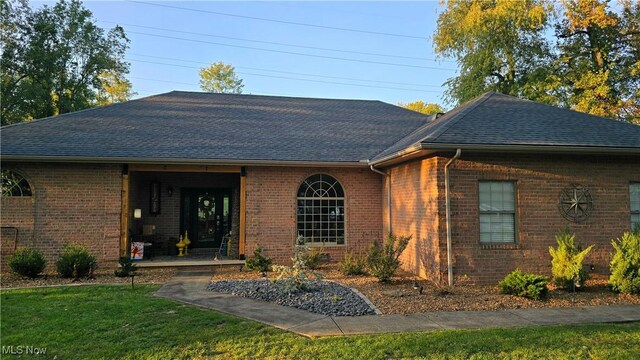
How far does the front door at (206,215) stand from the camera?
1456 cm

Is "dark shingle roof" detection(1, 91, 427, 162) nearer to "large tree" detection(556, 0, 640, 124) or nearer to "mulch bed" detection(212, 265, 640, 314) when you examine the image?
"mulch bed" detection(212, 265, 640, 314)

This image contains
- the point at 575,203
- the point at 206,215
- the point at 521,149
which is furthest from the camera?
the point at 206,215

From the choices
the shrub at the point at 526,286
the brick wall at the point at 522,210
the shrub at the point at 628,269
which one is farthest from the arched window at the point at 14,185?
the shrub at the point at 628,269

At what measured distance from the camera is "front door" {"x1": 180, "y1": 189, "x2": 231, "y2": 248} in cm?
1456

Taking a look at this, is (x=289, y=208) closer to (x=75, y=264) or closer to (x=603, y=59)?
(x=75, y=264)

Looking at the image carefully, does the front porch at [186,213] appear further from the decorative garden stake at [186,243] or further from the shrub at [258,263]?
the shrub at [258,263]

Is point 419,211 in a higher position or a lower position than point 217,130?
lower

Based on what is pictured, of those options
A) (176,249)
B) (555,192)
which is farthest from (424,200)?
(176,249)

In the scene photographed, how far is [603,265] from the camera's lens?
30.7 feet

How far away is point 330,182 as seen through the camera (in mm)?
12250

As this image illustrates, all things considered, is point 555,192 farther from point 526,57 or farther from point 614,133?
point 526,57

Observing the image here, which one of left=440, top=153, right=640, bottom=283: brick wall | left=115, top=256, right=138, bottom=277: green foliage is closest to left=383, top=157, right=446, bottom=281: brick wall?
left=440, top=153, right=640, bottom=283: brick wall

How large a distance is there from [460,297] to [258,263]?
516cm

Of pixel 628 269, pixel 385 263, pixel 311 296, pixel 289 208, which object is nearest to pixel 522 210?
pixel 628 269
